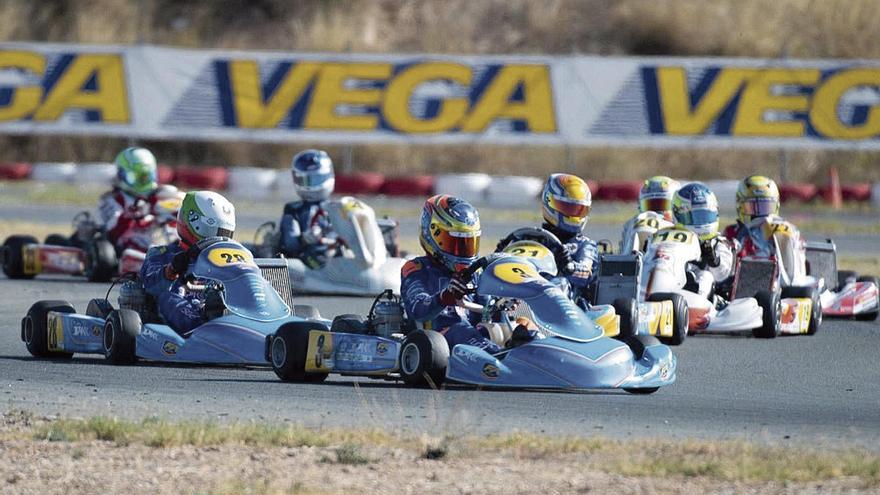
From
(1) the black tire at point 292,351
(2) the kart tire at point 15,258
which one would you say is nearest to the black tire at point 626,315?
(1) the black tire at point 292,351

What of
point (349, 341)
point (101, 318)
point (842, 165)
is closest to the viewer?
point (349, 341)

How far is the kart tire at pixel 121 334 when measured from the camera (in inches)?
352

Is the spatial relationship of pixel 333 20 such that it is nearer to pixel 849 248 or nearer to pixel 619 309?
pixel 849 248

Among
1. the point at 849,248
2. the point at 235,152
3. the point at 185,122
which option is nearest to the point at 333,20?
the point at 235,152

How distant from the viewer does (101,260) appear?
1439 centimetres

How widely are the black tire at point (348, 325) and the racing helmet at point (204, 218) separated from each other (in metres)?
1.10

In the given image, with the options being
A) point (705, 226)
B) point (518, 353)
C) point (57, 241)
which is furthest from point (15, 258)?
point (518, 353)

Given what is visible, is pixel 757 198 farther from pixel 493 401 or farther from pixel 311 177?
pixel 493 401

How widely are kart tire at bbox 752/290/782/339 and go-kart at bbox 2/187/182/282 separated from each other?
5.04 meters

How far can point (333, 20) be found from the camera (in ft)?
98.0

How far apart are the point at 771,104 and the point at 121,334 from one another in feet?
49.6

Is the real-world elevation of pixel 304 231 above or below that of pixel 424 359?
above

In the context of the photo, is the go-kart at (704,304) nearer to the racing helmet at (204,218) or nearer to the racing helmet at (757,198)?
the racing helmet at (757,198)

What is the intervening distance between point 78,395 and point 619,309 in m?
3.38
